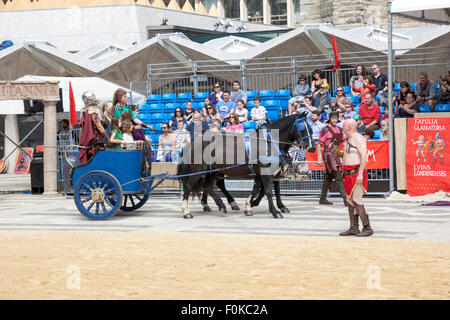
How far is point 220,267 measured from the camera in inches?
343

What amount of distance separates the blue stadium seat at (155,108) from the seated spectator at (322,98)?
240 inches

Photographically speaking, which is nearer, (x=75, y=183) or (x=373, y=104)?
(x=75, y=183)

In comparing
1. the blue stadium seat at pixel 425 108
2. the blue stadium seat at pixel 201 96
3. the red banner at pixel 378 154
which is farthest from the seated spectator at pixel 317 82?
the blue stadium seat at pixel 201 96

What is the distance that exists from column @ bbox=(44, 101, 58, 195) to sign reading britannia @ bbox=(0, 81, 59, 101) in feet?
0.88

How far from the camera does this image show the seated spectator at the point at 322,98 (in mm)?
20219

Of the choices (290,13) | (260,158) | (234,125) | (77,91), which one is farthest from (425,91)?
(290,13)

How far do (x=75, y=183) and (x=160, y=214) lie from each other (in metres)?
1.94

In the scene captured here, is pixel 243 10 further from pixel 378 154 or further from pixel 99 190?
pixel 99 190

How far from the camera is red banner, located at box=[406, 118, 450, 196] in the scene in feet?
55.0

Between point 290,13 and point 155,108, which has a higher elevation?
point 290,13

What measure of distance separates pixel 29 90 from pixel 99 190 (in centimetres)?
662
